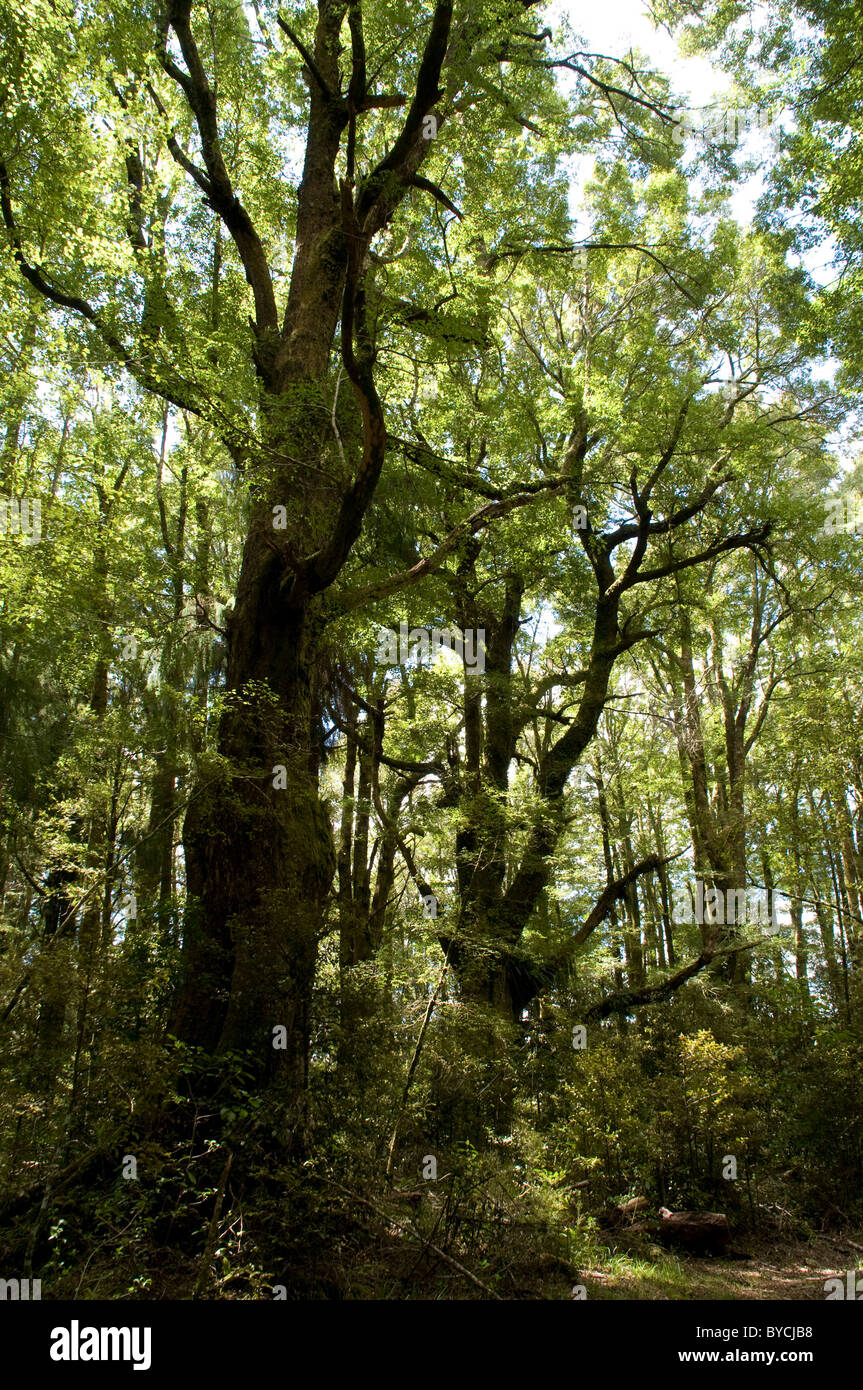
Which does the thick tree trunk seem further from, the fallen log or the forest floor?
the fallen log

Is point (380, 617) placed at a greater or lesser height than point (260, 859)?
greater

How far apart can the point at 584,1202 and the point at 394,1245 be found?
10.3 feet

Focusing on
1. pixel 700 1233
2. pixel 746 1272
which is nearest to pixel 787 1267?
pixel 746 1272

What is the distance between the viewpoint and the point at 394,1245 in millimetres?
4219

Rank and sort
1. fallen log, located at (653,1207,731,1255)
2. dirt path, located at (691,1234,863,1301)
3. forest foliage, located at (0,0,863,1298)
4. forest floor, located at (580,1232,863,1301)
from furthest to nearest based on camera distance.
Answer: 1. fallen log, located at (653,1207,731,1255)
2. dirt path, located at (691,1234,863,1301)
3. forest floor, located at (580,1232,863,1301)
4. forest foliage, located at (0,0,863,1298)

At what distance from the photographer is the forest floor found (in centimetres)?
493

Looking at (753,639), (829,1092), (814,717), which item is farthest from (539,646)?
(829,1092)

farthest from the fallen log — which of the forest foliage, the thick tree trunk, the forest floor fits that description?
the thick tree trunk

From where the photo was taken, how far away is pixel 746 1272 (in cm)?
565

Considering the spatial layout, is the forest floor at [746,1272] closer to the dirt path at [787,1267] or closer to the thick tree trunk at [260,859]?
the dirt path at [787,1267]

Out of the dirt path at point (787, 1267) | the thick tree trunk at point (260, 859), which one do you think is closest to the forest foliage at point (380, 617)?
the thick tree trunk at point (260, 859)

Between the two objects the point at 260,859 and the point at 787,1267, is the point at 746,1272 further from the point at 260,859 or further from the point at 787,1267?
the point at 260,859

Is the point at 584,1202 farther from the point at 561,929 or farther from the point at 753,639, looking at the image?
the point at 753,639

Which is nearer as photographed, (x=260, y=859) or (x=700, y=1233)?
(x=260, y=859)
